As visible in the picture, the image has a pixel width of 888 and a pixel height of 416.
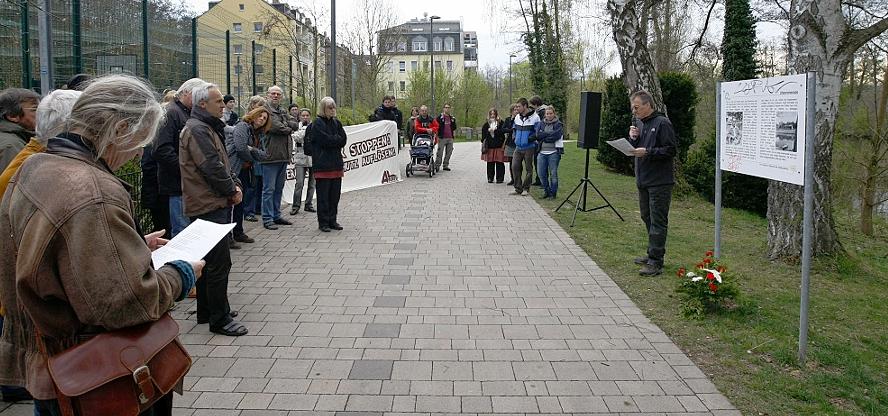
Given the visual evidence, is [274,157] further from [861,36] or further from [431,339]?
[861,36]

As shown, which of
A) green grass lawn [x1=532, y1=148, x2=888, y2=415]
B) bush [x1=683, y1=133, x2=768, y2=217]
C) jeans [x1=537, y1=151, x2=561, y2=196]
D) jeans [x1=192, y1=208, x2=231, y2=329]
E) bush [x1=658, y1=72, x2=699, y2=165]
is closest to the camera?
green grass lawn [x1=532, y1=148, x2=888, y2=415]

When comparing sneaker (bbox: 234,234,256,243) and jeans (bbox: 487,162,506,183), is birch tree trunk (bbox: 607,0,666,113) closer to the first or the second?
jeans (bbox: 487,162,506,183)

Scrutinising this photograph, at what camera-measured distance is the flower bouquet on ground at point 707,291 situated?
5.84m

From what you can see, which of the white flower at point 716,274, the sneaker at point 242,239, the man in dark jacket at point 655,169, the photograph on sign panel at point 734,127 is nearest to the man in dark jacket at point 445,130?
the sneaker at point 242,239

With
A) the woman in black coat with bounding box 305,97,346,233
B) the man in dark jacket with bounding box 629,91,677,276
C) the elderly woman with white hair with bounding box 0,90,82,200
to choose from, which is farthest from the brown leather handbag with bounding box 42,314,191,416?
the woman in black coat with bounding box 305,97,346,233

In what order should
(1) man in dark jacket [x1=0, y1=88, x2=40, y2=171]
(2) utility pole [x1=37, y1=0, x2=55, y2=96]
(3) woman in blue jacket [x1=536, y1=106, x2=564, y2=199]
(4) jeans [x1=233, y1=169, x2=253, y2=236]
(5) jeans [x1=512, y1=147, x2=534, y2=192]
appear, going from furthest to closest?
(5) jeans [x1=512, y1=147, x2=534, y2=192]
(3) woman in blue jacket [x1=536, y1=106, x2=564, y2=199]
(4) jeans [x1=233, y1=169, x2=253, y2=236]
(2) utility pole [x1=37, y1=0, x2=55, y2=96]
(1) man in dark jacket [x1=0, y1=88, x2=40, y2=171]

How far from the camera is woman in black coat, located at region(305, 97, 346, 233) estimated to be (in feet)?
32.1

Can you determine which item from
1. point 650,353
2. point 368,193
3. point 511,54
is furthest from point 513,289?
point 511,54

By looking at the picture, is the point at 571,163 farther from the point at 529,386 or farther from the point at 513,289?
the point at 529,386

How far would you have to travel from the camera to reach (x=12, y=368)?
239 centimetres

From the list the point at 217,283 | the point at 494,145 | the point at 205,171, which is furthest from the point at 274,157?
the point at 494,145

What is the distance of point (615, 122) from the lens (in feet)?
69.7

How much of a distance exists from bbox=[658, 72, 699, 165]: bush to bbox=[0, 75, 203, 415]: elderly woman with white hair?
57.2 ft

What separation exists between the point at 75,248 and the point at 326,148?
780 cm
